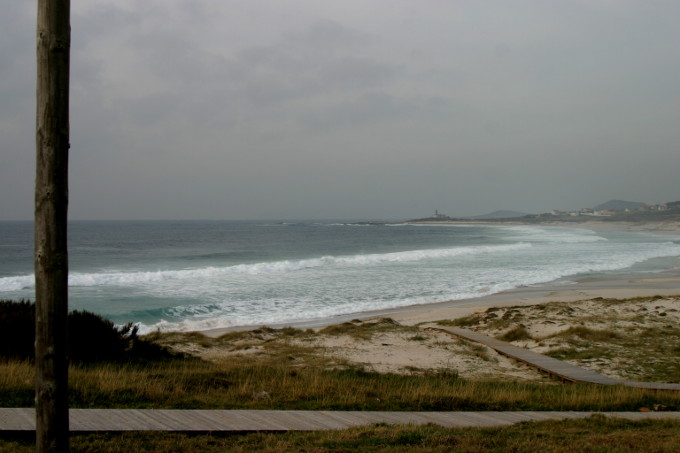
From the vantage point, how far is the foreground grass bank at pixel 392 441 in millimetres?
5438

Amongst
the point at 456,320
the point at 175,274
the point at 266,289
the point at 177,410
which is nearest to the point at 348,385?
the point at 177,410

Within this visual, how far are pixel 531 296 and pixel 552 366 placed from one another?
16328mm

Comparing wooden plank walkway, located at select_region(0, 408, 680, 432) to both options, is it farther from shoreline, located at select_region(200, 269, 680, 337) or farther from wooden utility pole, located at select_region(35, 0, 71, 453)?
shoreline, located at select_region(200, 269, 680, 337)

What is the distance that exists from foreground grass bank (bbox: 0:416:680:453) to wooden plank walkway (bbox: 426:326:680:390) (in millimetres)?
4182

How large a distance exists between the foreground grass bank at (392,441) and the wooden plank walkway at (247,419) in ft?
0.73

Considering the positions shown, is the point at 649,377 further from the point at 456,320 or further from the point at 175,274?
the point at 175,274

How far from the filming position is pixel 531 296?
28.0 m

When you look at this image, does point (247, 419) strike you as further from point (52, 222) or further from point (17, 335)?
point (17, 335)

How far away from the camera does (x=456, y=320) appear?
2053 cm

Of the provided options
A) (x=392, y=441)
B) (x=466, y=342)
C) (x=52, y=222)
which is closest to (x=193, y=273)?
(x=466, y=342)

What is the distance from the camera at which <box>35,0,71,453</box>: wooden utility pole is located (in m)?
3.64

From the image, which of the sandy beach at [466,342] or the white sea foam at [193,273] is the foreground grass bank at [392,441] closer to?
the sandy beach at [466,342]

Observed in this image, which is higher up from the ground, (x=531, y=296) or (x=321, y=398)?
(x=321, y=398)

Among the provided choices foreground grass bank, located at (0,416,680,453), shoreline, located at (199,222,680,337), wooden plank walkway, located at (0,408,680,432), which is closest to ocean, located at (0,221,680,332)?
shoreline, located at (199,222,680,337)
